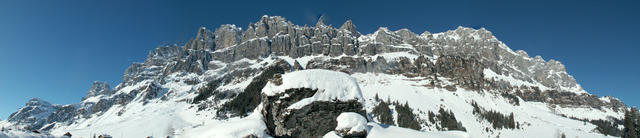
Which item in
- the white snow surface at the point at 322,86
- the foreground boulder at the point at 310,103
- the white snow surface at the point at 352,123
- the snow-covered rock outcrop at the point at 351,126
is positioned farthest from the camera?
the white snow surface at the point at 322,86

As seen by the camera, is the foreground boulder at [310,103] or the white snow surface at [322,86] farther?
the white snow surface at [322,86]

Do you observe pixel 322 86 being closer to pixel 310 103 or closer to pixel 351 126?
pixel 310 103

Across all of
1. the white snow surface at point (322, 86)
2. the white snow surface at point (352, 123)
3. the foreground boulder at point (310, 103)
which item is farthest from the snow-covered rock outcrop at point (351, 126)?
the white snow surface at point (322, 86)

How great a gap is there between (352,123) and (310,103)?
3.54 metres

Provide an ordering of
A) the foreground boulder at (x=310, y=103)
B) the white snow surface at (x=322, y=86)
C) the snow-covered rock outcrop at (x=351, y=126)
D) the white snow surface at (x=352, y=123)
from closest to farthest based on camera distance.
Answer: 1. the snow-covered rock outcrop at (x=351, y=126)
2. the white snow surface at (x=352, y=123)
3. the foreground boulder at (x=310, y=103)
4. the white snow surface at (x=322, y=86)

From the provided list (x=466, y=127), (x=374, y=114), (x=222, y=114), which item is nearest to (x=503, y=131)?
(x=466, y=127)

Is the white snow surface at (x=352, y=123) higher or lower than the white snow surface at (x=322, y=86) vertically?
lower

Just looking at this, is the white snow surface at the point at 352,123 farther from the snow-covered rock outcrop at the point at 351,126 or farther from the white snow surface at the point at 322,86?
the white snow surface at the point at 322,86

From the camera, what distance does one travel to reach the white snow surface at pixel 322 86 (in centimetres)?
2148

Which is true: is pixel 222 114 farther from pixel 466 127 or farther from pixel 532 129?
pixel 532 129

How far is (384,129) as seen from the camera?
790 inches

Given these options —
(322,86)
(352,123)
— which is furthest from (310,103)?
(352,123)

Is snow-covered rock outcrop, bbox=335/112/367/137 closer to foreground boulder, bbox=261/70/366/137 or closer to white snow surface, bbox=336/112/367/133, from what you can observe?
white snow surface, bbox=336/112/367/133

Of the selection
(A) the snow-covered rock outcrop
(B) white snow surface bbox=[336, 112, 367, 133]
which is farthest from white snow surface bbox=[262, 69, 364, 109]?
(A) the snow-covered rock outcrop
